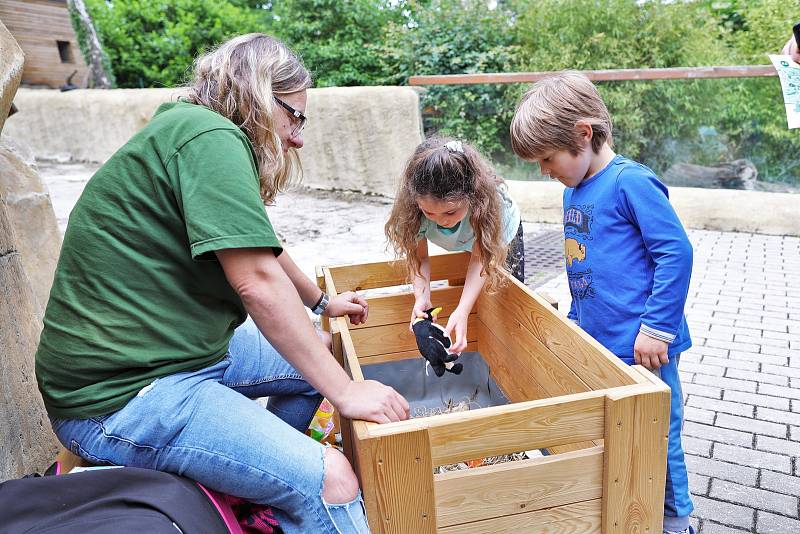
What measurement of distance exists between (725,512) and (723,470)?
0.30 m

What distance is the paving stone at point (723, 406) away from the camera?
2.99 metres

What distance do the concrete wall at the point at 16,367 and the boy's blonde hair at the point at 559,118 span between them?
1.73 meters

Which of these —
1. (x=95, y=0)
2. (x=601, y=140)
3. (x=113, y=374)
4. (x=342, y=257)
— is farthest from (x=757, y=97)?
(x=95, y=0)

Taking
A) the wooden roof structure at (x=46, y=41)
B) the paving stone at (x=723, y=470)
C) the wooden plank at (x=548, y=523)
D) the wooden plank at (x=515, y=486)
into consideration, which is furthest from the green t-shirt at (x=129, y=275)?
the wooden roof structure at (x=46, y=41)

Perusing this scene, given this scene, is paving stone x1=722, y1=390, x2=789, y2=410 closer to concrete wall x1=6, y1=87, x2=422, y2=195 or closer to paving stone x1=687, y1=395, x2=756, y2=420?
paving stone x1=687, y1=395, x2=756, y2=420

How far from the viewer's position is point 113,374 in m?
1.45

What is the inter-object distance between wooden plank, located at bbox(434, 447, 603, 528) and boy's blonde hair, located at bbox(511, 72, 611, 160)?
3.30ft

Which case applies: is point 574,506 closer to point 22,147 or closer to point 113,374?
point 113,374

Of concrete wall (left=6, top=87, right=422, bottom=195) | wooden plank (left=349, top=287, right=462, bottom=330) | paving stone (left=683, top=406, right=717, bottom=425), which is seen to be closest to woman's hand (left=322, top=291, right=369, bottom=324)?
wooden plank (left=349, top=287, right=462, bottom=330)

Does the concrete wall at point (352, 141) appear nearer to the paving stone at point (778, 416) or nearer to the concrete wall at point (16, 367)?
the paving stone at point (778, 416)

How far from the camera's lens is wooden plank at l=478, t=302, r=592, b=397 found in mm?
1965

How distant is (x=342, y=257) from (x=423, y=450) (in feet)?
16.1

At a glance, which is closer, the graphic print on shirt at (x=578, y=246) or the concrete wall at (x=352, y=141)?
the graphic print on shirt at (x=578, y=246)

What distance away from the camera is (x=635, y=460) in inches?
57.2
